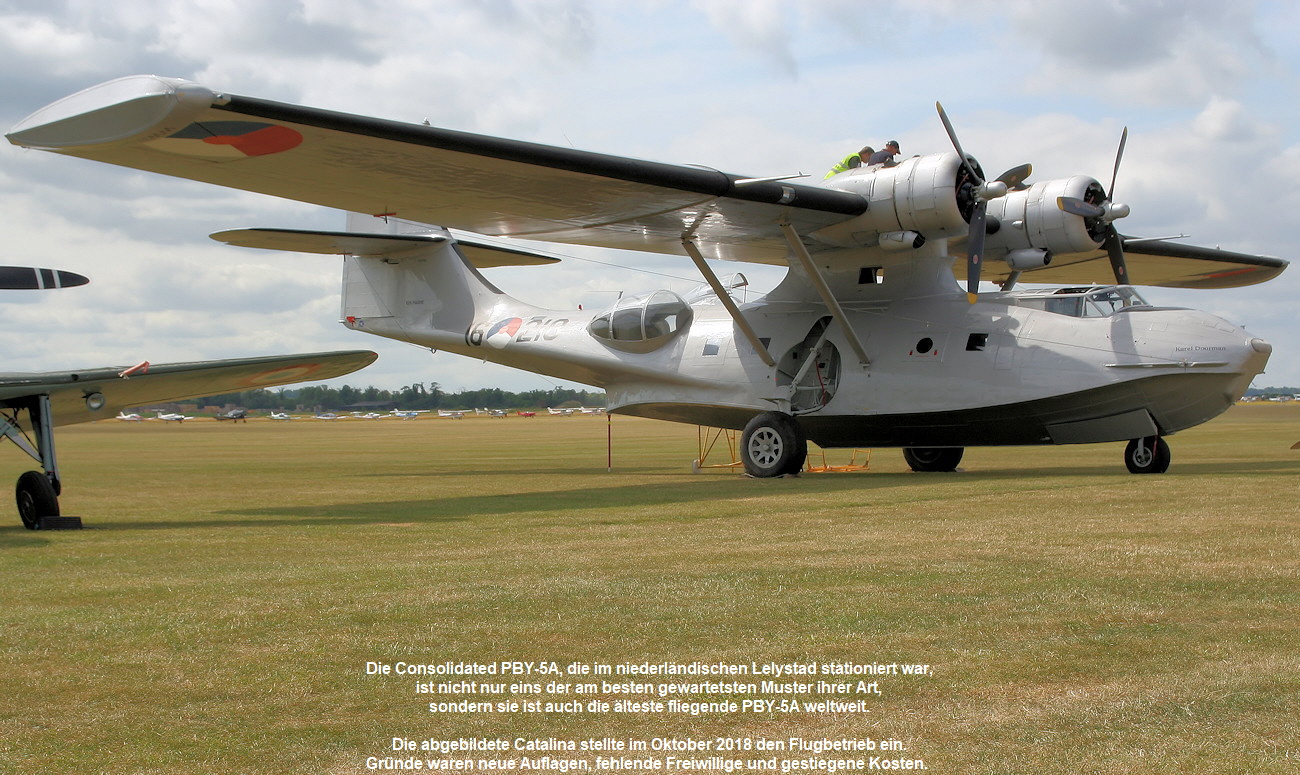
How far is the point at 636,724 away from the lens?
4.36 meters

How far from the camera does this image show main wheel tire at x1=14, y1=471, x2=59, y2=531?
1211cm

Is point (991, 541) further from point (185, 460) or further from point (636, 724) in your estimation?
point (185, 460)

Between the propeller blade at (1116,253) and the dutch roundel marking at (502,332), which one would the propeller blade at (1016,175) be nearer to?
the propeller blade at (1116,253)

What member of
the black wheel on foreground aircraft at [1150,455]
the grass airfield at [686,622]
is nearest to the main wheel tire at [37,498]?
the grass airfield at [686,622]

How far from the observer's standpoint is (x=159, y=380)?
43.2 feet

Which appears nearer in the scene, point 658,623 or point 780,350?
point 658,623

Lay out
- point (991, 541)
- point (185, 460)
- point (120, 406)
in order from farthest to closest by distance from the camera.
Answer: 1. point (185, 460)
2. point (120, 406)
3. point (991, 541)

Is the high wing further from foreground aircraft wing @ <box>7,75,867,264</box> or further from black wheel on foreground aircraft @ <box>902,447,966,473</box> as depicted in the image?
black wheel on foreground aircraft @ <box>902,447,966,473</box>

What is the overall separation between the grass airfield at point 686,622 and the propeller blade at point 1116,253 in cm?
645

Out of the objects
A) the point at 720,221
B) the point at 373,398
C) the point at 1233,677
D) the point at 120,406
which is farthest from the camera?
the point at 373,398

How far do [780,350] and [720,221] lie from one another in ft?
9.29

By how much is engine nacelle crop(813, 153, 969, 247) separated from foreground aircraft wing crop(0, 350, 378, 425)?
741 centimetres

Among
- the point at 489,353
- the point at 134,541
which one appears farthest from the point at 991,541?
the point at 489,353

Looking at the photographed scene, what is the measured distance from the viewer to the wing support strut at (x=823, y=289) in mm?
16844
